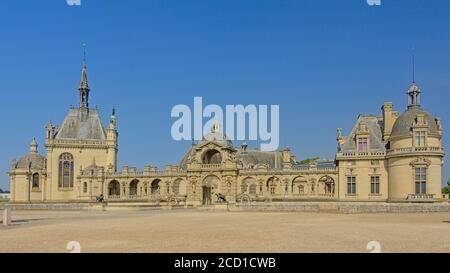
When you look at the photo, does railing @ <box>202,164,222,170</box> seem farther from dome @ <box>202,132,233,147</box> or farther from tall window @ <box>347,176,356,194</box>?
tall window @ <box>347,176,356,194</box>

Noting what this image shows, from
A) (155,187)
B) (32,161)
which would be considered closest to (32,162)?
(32,161)

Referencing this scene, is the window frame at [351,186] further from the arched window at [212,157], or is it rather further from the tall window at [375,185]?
the arched window at [212,157]

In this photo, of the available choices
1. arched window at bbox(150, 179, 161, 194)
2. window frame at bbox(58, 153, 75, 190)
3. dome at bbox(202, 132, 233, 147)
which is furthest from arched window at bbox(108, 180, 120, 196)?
dome at bbox(202, 132, 233, 147)

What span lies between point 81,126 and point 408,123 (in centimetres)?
4944

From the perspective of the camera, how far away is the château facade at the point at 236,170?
57375mm

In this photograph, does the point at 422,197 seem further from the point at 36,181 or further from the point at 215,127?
the point at 36,181

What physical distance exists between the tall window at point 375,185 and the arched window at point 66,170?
44.3m

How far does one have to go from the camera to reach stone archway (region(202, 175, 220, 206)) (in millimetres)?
70750

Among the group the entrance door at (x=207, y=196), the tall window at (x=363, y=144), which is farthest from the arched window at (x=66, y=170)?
the tall window at (x=363, y=144)

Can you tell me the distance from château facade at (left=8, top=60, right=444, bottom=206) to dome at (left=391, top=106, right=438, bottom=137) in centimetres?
13

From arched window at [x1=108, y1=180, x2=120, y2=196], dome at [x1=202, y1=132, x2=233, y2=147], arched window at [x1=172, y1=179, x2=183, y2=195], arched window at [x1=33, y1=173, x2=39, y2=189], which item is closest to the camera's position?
dome at [x1=202, y1=132, x2=233, y2=147]
